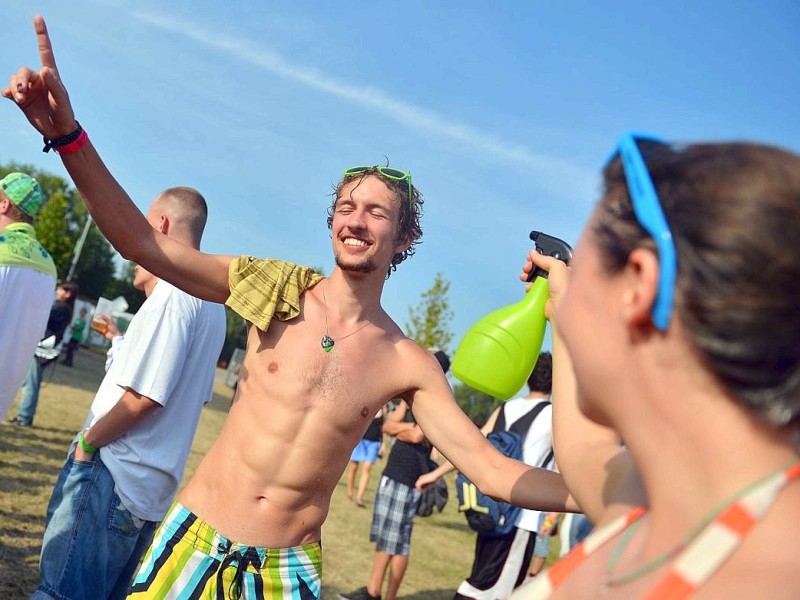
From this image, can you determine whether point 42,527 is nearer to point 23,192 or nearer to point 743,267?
point 23,192

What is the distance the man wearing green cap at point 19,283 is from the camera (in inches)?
171

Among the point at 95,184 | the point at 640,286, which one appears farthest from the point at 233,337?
the point at 640,286

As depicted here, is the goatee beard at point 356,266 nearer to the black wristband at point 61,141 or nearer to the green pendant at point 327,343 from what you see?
the green pendant at point 327,343

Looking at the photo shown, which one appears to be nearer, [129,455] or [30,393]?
[129,455]

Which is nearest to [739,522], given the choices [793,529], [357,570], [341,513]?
[793,529]

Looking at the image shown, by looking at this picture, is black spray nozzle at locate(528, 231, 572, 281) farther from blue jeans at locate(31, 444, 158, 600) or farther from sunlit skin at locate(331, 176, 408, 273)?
blue jeans at locate(31, 444, 158, 600)

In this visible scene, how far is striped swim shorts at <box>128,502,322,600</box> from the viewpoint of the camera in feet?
9.64

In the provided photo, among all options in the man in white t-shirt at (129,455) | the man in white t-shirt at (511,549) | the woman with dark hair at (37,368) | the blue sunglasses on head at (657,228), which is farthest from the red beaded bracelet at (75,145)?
the woman with dark hair at (37,368)

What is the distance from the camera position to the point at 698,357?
3.66ft

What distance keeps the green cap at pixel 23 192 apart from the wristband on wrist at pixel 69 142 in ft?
8.14

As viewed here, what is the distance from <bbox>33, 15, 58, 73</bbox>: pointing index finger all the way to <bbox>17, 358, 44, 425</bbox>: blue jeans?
957 cm

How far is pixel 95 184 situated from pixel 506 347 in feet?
4.38

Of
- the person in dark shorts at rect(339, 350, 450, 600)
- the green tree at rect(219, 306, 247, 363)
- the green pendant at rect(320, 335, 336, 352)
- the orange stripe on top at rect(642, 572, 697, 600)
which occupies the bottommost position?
the green tree at rect(219, 306, 247, 363)

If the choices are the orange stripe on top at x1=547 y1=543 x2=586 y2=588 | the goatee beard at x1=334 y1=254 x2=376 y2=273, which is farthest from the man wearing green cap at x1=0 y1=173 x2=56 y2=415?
the orange stripe on top at x1=547 y1=543 x2=586 y2=588
